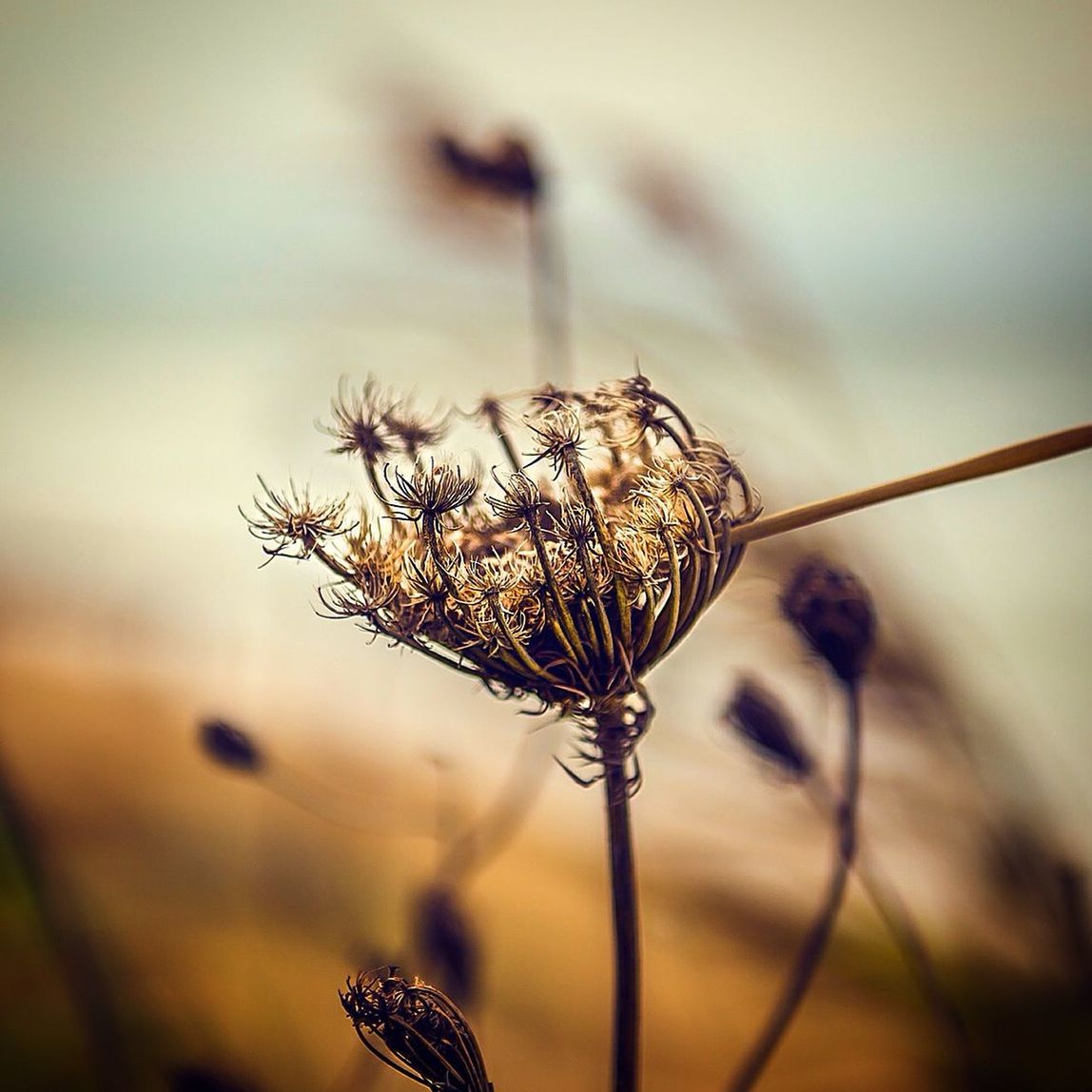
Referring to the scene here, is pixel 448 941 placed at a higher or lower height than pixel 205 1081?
higher

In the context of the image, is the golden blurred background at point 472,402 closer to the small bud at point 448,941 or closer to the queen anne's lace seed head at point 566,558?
the small bud at point 448,941

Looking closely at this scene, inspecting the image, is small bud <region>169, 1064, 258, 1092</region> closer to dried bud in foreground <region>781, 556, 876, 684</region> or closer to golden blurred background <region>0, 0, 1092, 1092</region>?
golden blurred background <region>0, 0, 1092, 1092</region>

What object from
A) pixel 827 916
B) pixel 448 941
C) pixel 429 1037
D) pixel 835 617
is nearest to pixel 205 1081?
pixel 448 941

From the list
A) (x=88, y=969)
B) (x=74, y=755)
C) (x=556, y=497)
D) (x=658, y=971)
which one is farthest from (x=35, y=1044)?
(x=556, y=497)

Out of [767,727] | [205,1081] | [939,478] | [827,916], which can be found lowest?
[205,1081]

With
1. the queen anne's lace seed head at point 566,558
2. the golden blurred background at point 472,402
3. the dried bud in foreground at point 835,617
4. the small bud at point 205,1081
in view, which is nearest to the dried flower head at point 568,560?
the queen anne's lace seed head at point 566,558

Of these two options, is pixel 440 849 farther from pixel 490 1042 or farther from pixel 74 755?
pixel 74 755

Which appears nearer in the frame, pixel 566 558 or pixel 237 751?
pixel 566 558

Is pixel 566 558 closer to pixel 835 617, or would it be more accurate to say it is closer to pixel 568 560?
pixel 568 560
